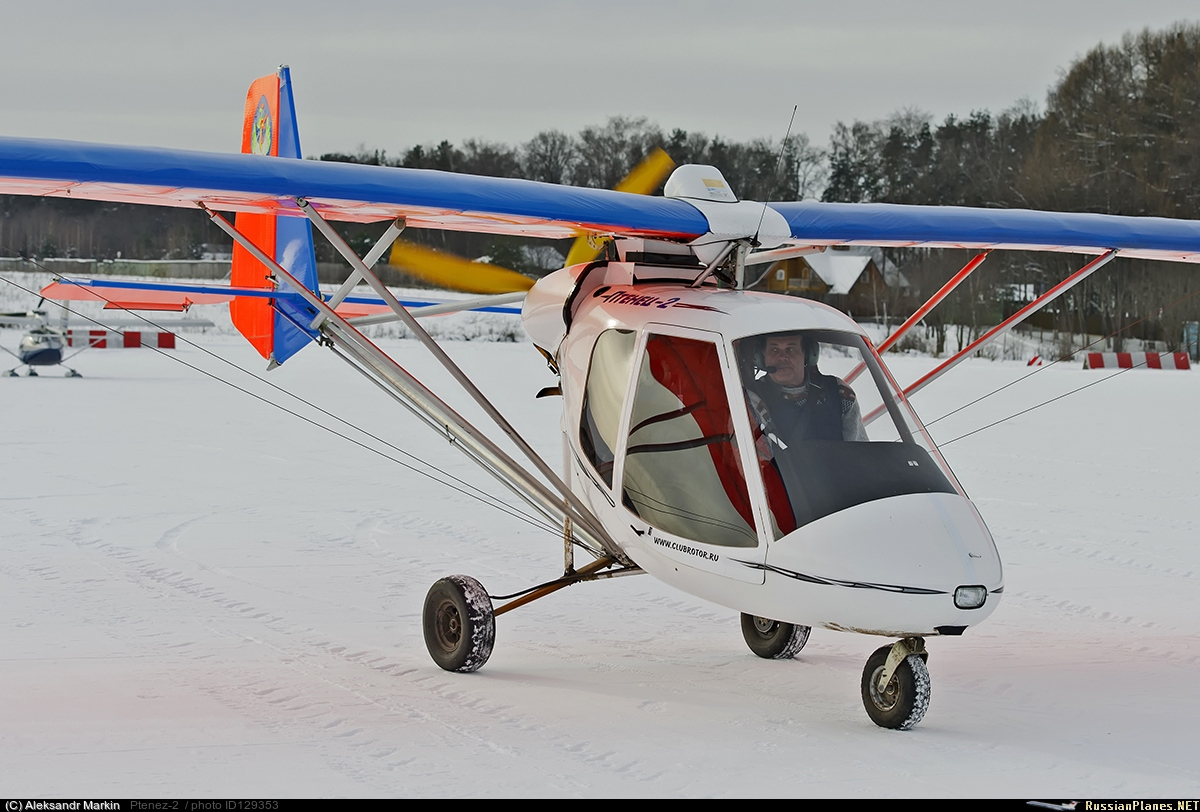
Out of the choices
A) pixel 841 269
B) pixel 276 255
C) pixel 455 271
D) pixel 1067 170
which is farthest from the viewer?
pixel 841 269

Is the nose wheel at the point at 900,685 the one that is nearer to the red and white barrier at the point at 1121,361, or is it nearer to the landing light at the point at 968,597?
the landing light at the point at 968,597

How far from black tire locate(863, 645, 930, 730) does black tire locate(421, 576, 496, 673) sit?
2.20 m

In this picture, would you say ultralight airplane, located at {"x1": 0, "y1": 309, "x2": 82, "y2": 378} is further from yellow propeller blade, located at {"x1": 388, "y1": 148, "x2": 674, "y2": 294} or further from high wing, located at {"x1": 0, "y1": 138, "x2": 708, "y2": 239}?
high wing, located at {"x1": 0, "y1": 138, "x2": 708, "y2": 239}

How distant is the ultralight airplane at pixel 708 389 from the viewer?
5.43 metres

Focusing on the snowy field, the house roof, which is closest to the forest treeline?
the house roof

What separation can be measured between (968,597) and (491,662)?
10.1 feet

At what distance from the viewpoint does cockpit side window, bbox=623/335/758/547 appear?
5867 millimetres

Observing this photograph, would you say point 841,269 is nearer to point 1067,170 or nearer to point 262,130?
point 1067,170

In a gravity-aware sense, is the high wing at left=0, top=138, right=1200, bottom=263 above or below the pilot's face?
above

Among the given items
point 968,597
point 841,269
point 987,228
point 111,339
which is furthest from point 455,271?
point 841,269

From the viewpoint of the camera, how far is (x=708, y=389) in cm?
611

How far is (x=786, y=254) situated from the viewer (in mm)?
7895

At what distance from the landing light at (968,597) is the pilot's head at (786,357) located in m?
1.28
